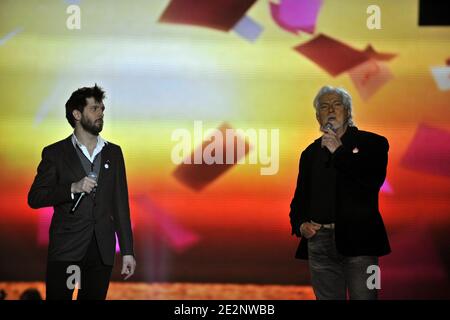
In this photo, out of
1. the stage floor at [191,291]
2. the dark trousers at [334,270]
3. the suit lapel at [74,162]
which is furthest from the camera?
the stage floor at [191,291]

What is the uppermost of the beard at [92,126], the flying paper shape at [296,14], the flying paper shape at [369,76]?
the flying paper shape at [296,14]

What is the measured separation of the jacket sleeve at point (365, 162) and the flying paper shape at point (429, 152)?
75cm

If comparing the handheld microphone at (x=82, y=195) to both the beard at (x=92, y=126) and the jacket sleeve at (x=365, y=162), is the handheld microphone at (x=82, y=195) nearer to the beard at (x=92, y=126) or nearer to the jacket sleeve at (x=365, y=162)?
the beard at (x=92, y=126)

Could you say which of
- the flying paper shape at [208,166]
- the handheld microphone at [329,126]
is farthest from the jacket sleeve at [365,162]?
the flying paper shape at [208,166]

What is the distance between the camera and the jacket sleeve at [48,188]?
3.22 m

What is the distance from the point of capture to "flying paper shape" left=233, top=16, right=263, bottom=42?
3.90 meters

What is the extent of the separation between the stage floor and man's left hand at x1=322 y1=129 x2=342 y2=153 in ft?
3.74

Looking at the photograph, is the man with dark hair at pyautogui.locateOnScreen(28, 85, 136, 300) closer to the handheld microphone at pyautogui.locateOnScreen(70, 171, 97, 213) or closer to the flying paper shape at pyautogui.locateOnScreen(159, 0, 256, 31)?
the handheld microphone at pyautogui.locateOnScreen(70, 171, 97, 213)

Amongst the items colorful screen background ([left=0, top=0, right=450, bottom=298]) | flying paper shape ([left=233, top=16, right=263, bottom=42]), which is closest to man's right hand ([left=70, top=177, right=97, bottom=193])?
colorful screen background ([left=0, top=0, right=450, bottom=298])

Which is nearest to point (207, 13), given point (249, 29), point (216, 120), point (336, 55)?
point (249, 29)

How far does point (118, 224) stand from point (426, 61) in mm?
2012

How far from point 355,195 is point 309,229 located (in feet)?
0.97

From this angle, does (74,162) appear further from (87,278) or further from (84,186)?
(87,278)

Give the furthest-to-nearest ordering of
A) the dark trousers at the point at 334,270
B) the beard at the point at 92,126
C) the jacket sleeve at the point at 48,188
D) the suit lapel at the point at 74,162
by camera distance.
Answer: the beard at the point at 92,126, the suit lapel at the point at 74,162, the jacket sleeve at the point at 48,188, the dark trousers at the point at 334,270
